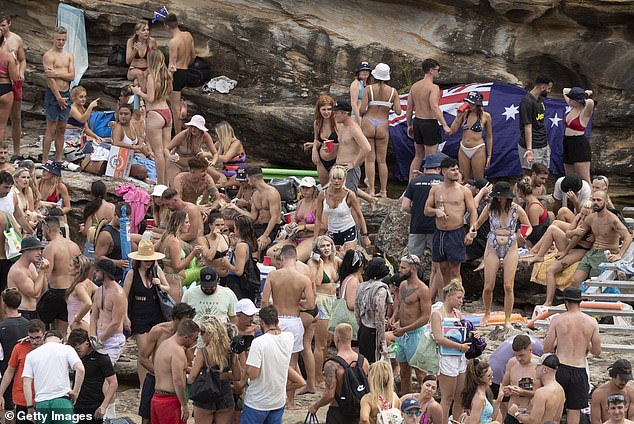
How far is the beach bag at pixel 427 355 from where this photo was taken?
13609 mm

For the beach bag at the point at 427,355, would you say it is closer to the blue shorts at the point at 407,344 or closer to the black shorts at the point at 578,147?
the blue shorts at the point at 407,344

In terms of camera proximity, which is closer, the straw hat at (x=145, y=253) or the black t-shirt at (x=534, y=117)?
the straw hat at (x=145, y=253)

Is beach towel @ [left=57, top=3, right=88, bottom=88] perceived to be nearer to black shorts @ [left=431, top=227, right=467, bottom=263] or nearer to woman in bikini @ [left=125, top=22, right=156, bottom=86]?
woman in bikini @ [left=125, top=22, right=156, bottom=86]

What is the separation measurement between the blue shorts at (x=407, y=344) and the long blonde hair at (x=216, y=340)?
236 cm

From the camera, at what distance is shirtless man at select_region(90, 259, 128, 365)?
13141mm

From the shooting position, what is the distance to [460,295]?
13297 mm

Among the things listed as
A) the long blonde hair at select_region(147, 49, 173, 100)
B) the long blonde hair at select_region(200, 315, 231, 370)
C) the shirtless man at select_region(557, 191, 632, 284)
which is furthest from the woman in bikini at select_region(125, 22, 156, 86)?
the long blonde hair at select_region(200, 315, 231, 370)

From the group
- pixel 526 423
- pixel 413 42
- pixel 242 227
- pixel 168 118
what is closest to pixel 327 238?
pixel 242 227

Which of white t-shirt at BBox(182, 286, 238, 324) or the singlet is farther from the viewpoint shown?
the singlet

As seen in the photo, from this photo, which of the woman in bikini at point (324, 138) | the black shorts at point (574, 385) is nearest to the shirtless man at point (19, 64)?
the woman in bikini at point (324, 138)

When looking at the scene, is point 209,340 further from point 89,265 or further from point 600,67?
point 600,67

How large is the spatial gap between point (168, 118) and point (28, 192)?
8.82ft

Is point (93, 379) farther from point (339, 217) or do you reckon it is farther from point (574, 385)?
point (574, 385)

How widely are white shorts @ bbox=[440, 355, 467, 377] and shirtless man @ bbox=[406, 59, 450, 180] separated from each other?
5245 mm
